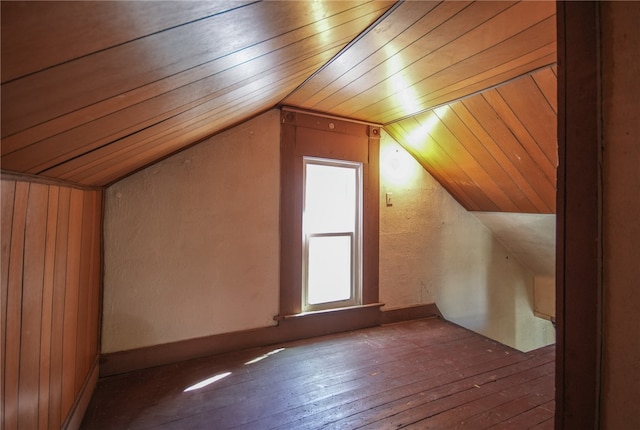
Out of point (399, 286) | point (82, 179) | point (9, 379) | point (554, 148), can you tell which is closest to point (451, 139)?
point (554, 148)

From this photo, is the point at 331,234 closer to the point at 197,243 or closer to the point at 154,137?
the point at 197,243

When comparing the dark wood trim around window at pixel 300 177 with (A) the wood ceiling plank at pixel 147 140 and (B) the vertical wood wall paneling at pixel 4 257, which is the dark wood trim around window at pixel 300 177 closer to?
(A) the wood ceiling plank at pixel 147 140

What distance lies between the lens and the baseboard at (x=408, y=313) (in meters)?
2.92

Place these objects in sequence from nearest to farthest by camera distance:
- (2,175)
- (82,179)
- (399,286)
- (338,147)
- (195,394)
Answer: (2,175) < (82,179) < (195,394) < (338,147) < (399,286)

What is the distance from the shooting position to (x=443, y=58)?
1.55 m

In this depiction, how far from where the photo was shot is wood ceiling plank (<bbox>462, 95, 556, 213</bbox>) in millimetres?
2107

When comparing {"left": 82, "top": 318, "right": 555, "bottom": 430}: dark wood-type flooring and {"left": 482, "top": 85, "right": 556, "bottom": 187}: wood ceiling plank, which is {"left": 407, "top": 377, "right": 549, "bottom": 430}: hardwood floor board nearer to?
{"left": 82, "top": 318, "right": 555, "bottom": 430}: dark wood-type flooring

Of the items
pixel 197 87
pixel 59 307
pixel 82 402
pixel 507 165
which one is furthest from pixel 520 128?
pixel 82 402

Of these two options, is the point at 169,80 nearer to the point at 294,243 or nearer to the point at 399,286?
the point at 294,243

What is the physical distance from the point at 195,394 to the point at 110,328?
76cm

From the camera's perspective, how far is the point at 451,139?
256 centimetres

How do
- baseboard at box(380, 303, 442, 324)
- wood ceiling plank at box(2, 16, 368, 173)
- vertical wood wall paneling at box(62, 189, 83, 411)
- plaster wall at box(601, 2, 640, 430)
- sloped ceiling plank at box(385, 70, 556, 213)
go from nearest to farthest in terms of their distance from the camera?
plaster wall at box(601, 2, 640, 430), wood ceiling plank at box(2, 16, 368, 173), vertical wood wall paneling at box(62, 189, 83, 411), sloped ceiling plank at box(385, 70, 556, 213), baseboard at box(380, 303, 442, 324)

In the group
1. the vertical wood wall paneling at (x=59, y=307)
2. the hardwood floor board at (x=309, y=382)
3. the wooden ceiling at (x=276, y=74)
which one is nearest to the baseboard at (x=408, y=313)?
the hardwood floor board at (x=309, y=382)

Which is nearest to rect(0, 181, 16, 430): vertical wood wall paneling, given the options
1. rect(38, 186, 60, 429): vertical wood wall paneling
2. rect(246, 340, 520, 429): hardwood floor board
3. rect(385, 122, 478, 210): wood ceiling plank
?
rect(38, 186, 60, 429): vertical wood wall paneling
